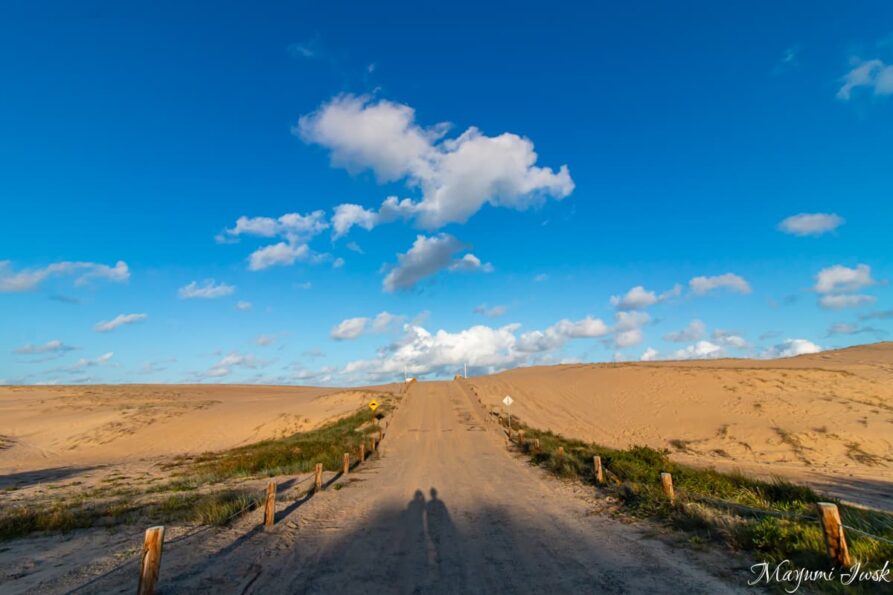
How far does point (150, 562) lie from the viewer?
7613 mm

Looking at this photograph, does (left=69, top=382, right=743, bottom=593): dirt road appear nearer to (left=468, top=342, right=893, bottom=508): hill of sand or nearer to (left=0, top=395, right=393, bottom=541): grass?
(left=0, top=395, right=393, bottom=541): grass

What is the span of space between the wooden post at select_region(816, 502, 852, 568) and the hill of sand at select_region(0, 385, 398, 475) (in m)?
41.0

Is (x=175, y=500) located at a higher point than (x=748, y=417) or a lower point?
higher

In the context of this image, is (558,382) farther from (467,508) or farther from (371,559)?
(371,559)

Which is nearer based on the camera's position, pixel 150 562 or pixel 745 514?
pixel 150 562

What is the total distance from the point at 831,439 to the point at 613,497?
2638 centimetres

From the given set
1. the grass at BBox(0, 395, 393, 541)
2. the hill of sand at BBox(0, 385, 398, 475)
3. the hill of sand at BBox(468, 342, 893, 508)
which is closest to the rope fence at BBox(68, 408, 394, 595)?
the grass at BBox(0, 395, 393, 541)

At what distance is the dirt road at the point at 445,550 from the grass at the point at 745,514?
0.93 metres

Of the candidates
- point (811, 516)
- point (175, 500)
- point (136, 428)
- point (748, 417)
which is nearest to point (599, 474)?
point (811, 516)

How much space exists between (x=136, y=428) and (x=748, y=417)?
184 feet

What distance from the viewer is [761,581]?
7617 mm

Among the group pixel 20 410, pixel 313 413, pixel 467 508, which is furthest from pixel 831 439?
pixel 20 410

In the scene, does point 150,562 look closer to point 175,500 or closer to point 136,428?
point 175,500

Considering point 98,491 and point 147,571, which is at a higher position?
point 147,571
